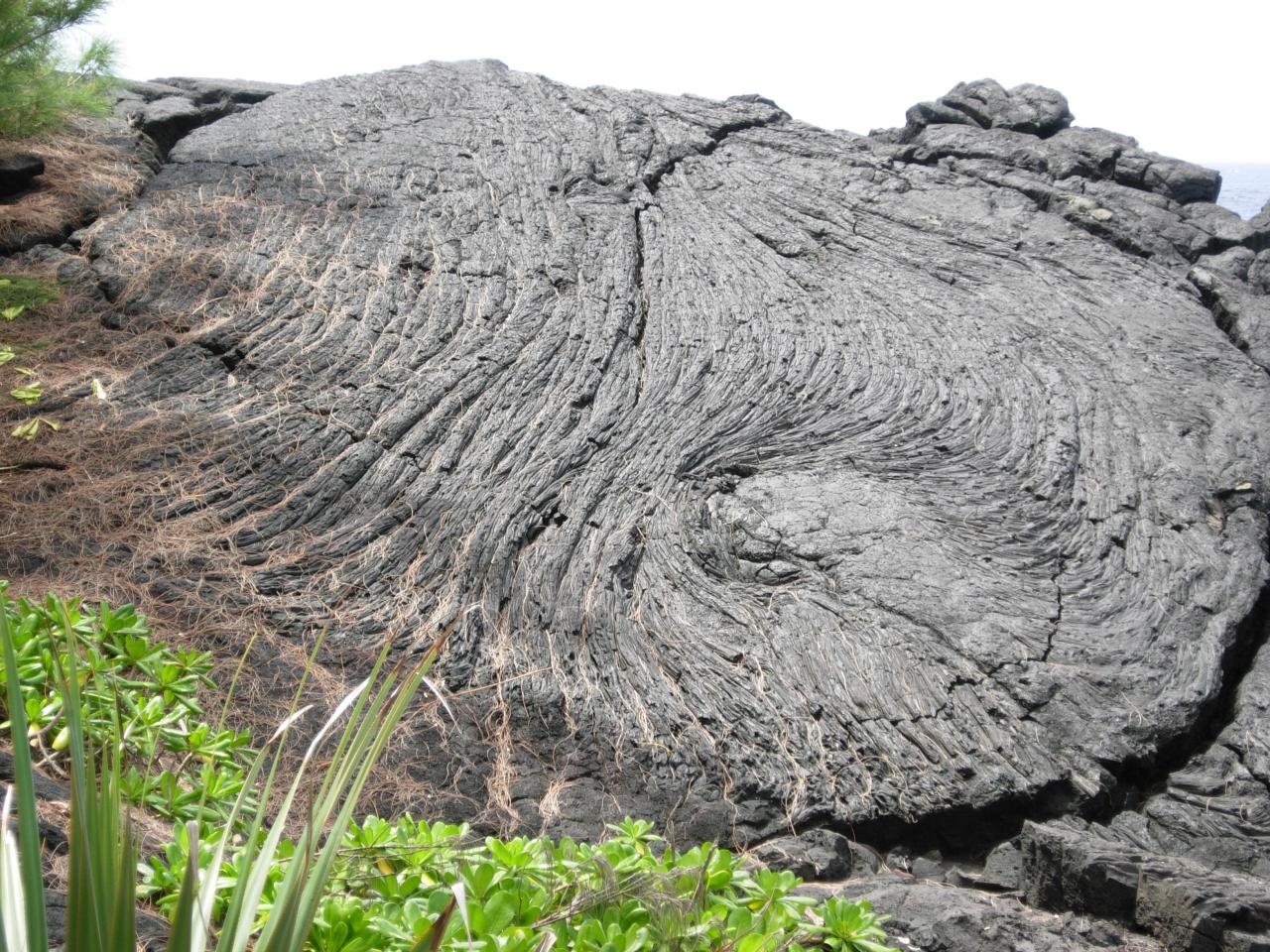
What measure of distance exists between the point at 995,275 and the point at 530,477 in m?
3.12

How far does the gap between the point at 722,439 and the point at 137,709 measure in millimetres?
2898

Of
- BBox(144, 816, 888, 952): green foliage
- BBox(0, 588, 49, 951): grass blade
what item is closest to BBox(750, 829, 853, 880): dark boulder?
BBox(144, 816, 888, 952): green foliage

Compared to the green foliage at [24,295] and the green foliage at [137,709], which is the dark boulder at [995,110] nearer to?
the green foliage at [24,295]

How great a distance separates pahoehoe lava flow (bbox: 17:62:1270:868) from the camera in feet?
12.5

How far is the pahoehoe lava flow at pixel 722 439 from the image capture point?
12.5 feet

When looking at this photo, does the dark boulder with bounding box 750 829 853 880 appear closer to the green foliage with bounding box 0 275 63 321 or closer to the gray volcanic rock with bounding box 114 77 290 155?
the green foliage with bounding box 0 275 63 321

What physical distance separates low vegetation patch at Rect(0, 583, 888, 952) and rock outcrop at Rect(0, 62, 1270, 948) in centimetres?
121

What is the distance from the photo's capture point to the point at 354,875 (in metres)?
2.14

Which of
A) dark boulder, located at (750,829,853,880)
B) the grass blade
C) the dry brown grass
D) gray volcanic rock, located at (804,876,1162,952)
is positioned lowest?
dark boulder, located at (750,829,853,880)

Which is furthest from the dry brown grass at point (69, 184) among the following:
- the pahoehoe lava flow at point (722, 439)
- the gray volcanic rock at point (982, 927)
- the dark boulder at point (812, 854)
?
the gray volcanic rock at point (982, 927)

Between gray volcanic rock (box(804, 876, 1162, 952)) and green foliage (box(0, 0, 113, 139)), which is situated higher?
green foliage (box(0, 0, 113, 139))

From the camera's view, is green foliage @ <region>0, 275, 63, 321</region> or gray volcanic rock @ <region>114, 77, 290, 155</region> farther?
gray volcanic rock @ <region>114, 77, 290, 155</region>

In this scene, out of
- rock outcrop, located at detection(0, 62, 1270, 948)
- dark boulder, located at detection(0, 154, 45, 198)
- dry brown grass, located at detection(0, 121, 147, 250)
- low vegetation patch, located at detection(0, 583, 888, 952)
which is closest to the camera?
low vegetation patch, located at detection(0, 583, 888, 952)

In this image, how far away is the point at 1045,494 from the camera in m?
4.68
